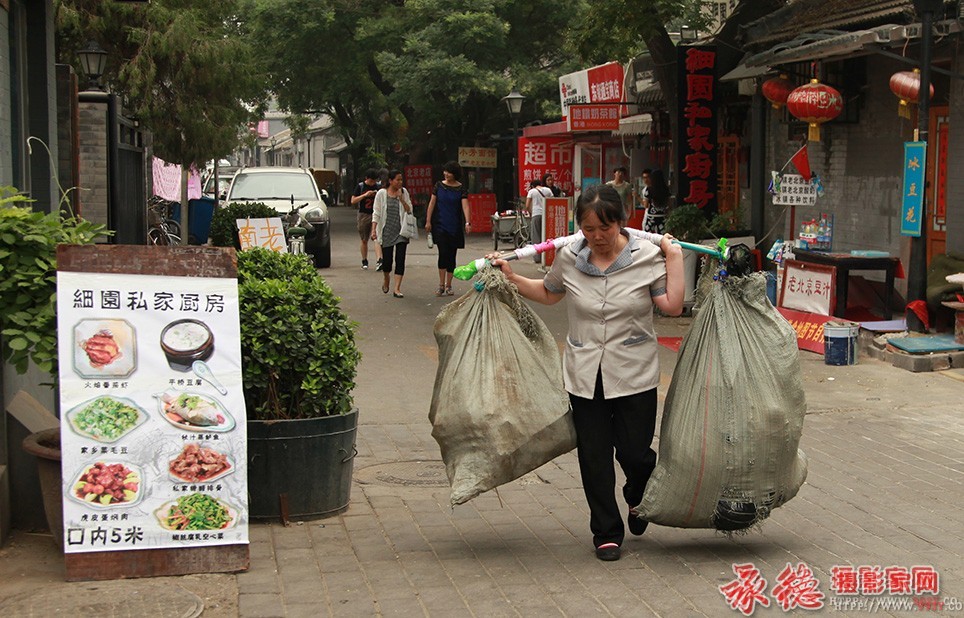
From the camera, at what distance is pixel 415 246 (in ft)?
84.3

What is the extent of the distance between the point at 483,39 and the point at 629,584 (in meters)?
25.5

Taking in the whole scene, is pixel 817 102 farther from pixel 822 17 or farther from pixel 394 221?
pixel 394 221

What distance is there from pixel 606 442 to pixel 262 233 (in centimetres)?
1202

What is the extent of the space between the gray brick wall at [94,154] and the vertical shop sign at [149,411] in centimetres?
617

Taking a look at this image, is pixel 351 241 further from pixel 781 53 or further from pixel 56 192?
pixel 56 192

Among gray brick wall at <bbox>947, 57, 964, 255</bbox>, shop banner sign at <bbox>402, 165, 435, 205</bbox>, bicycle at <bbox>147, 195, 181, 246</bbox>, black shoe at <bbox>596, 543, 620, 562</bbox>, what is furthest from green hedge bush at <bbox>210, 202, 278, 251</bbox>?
shop banner sign at <bbox>402, 165, 435, 205</bbox>

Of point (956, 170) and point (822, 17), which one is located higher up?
point (822, 17)

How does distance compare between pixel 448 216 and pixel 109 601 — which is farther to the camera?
pixel 448 216

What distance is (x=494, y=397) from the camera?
5215 millimetres

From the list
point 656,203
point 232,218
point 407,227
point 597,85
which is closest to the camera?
point 407,227

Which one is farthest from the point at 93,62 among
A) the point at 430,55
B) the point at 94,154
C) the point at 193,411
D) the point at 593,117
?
the point at 430,55

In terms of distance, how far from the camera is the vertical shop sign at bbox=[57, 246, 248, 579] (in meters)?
4.91

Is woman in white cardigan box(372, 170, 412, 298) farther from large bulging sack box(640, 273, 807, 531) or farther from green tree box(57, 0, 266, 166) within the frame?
large bulging sack box(640, 273, 807, 531)

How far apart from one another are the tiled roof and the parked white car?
8315mm
